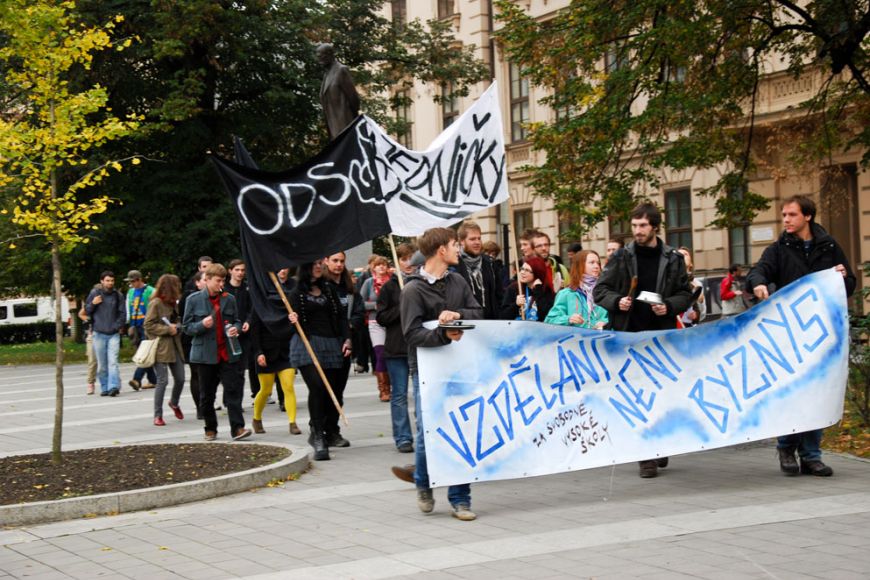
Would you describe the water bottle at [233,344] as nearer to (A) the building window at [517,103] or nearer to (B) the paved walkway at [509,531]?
(B) the paved walkway at [509,531]

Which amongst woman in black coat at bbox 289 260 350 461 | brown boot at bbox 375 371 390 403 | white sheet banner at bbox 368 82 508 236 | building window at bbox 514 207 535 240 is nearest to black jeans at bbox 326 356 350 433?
woman in black coat at bbox 289 260 350 461

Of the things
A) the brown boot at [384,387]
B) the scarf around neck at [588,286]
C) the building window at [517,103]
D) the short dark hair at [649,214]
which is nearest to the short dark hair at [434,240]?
the short dark hair at [649,214]

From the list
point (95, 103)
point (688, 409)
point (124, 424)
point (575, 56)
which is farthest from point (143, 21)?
point (688, 409)

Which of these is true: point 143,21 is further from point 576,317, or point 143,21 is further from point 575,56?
point 576,317

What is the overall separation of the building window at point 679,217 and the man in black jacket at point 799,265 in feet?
78.7

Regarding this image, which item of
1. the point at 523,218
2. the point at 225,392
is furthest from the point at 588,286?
the point at 523,218

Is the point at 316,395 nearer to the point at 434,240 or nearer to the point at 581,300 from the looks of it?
the point at 581,300

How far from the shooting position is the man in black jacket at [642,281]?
9.18m

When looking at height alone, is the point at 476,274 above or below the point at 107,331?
above

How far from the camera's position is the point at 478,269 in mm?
11359

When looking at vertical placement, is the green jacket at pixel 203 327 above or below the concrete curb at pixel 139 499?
above

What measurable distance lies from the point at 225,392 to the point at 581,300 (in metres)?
3.92

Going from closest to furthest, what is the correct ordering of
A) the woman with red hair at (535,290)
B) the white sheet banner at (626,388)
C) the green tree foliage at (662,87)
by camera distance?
the white sheet banner at (626,388) → the woman with red hair at (535,290) → the green tree foliage at (662,87)

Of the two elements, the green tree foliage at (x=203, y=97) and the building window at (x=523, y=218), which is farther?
the building window at (x=523, y=218)
